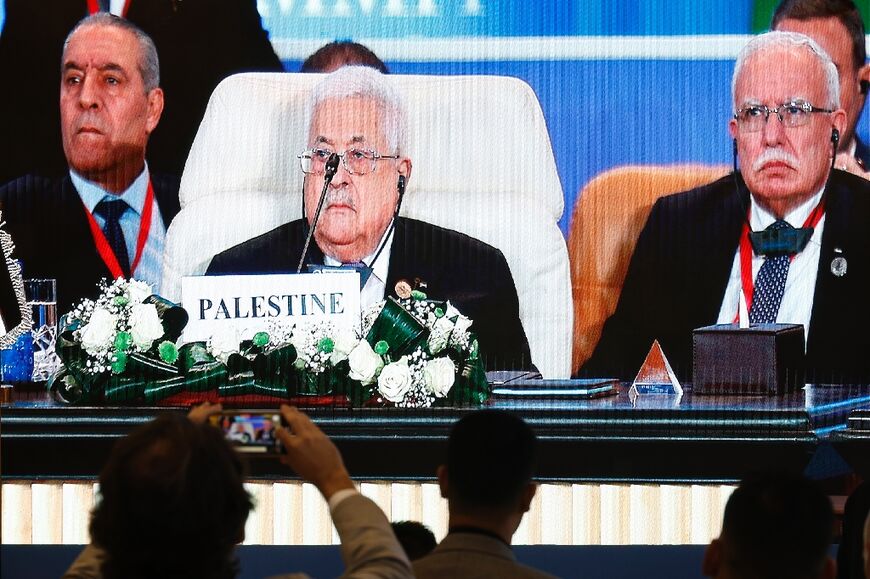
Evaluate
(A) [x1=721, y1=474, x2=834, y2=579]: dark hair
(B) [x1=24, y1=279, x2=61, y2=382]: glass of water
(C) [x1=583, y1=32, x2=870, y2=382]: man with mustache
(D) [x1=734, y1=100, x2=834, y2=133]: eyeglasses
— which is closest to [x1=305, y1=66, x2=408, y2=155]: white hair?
(C) [x1=583, y1=32, x2=870, y2=382]: man with mustache

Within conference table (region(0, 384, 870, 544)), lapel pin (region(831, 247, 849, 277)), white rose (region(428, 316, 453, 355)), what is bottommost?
conference table (region(0, 384, 870, 544))

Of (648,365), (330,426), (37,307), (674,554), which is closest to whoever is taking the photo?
(674,554)

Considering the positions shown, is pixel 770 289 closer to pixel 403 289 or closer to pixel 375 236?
pixel 403 289

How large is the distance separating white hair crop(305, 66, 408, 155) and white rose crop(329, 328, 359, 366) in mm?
1527

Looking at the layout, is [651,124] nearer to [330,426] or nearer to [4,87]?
[330,426]

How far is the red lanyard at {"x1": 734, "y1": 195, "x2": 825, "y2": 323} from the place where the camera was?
16.3ft

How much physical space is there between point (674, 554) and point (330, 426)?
1.47 metres

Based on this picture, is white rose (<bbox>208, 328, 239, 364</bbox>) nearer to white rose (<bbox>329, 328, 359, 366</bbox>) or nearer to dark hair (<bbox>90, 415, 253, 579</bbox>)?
white rose (<bbox>329, 328, 359, 366</bbox>)

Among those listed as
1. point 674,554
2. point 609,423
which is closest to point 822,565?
point 674,554

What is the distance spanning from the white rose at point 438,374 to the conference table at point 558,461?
0.08 metres

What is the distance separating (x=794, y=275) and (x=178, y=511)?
4.12 meters

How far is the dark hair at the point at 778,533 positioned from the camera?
1504 millimetres

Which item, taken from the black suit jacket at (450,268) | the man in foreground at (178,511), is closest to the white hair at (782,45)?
the black suit jacket at (450,268)

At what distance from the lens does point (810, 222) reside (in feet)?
16.4
